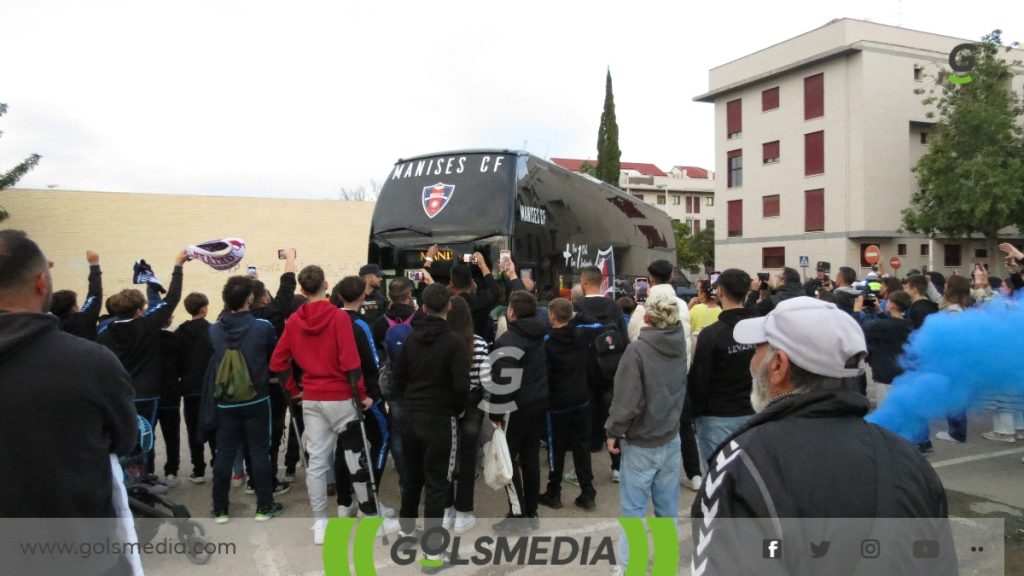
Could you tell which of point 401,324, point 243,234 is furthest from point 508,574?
point 243,234

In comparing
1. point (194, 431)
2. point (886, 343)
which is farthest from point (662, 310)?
point (194, 431)

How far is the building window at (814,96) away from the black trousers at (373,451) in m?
32.2

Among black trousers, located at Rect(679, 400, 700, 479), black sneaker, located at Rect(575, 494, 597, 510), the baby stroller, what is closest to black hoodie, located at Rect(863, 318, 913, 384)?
black trousers, located at Rect(679, 400, 700, 479)

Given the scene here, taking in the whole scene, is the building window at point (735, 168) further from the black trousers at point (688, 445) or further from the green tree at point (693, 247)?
the black trousers at point (688, 445)

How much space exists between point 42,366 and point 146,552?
3.13 metres

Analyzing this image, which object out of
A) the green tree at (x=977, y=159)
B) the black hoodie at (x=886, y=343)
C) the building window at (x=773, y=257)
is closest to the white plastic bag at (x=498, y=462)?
the black hoodie at (x=886, y=343)

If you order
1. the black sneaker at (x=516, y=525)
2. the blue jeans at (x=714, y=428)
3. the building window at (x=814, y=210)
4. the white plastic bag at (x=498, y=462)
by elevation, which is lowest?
the black sneaker at (x=516, y=525)

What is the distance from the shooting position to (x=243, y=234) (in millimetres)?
24938

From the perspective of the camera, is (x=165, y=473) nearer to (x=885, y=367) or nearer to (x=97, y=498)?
(x=97, y=498)

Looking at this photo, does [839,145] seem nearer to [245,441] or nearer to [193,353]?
[193,353]

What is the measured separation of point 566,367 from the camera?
17.4ft

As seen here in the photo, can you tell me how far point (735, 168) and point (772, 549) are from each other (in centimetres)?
3749

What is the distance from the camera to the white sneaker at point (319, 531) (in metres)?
4.64

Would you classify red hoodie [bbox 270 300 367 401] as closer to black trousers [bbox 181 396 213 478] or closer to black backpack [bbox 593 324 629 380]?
black trousers [bbox 181 396 213 478]
